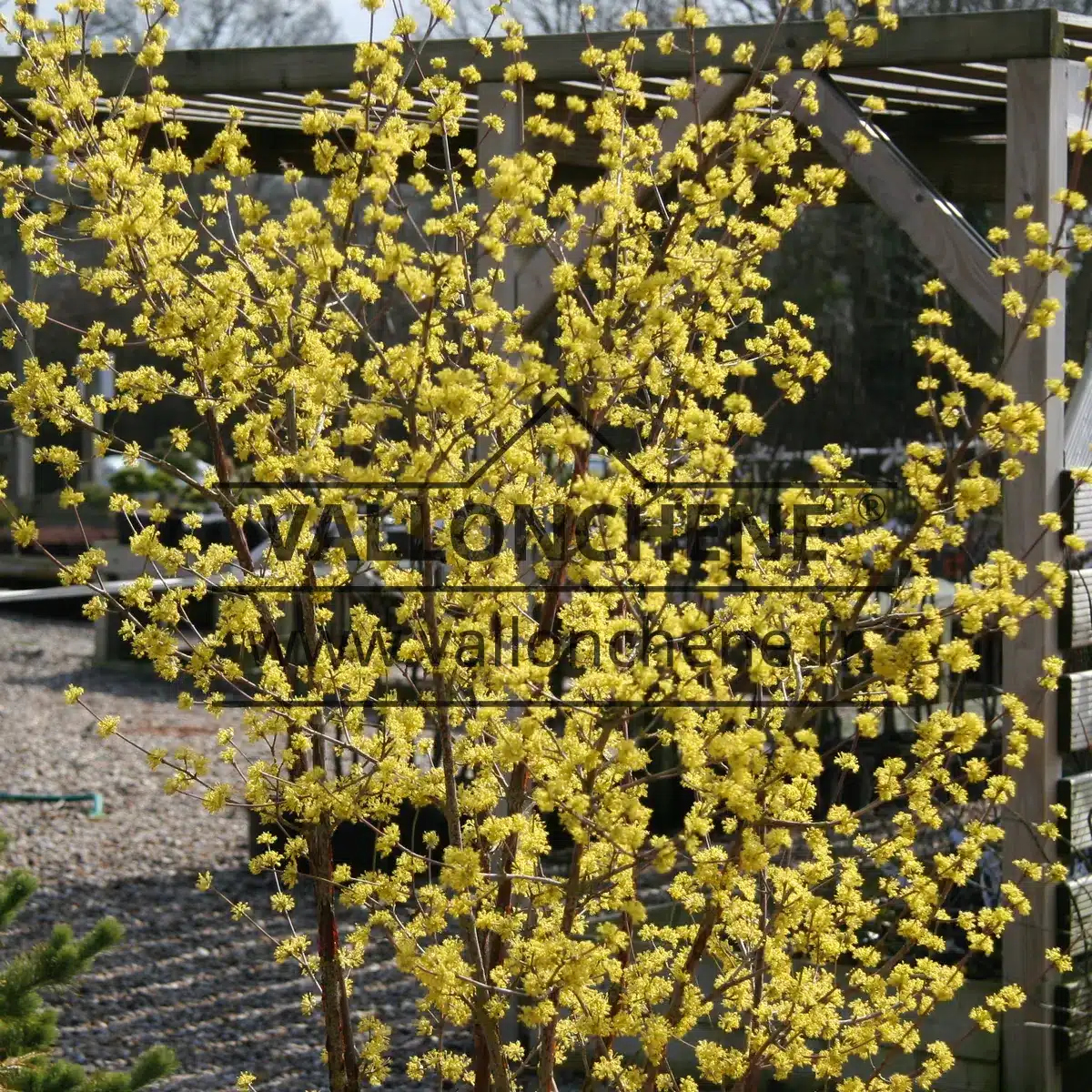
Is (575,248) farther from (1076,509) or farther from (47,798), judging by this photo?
(47,798)

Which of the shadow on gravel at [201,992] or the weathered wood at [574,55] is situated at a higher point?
the weathered wood at [574,55]

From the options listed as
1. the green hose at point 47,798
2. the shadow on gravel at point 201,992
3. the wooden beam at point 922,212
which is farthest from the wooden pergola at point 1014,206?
the green hose at point 47,798

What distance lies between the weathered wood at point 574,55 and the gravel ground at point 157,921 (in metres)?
2.32

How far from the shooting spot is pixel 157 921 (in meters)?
5.43

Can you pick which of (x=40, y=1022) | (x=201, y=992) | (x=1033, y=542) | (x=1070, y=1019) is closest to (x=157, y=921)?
(x=201, y=992)

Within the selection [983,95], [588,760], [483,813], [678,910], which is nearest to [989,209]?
[983,95]

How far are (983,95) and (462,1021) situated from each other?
3.09 m

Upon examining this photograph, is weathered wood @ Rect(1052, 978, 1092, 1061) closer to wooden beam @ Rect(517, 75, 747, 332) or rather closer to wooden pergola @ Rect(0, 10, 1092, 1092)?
wooden pergola @ Rect(0, 10, 1092, 1092)

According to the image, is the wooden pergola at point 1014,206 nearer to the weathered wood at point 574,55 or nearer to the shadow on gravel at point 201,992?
the weathered wood at point 574,55

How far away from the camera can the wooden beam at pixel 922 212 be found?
11.6 feet

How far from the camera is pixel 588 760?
6.17 ft

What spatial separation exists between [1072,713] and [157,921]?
3317 mm

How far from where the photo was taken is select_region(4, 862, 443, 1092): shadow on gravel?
13.9 ft

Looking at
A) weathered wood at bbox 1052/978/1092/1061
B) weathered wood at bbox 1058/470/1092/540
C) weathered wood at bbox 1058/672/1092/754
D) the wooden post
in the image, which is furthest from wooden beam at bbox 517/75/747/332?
weathered wood at bbox 1052/978/1092/1061
